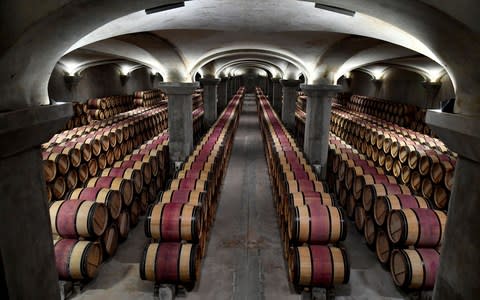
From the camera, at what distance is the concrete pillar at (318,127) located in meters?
10.0

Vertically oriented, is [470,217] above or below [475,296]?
above

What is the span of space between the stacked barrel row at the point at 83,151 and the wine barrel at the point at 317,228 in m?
4.49

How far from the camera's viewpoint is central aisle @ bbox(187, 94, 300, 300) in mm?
4809

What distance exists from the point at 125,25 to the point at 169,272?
3.69 meters

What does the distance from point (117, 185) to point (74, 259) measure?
1.85 meters

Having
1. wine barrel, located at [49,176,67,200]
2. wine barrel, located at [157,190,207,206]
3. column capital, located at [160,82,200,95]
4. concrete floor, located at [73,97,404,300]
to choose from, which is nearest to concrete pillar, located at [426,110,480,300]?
concrete floor, located at [73,97,404,300]

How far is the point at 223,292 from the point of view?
4750mm

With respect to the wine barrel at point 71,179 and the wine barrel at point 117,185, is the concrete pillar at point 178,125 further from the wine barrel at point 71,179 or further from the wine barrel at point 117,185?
the wine barrel at point 117,185

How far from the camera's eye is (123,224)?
242 inches

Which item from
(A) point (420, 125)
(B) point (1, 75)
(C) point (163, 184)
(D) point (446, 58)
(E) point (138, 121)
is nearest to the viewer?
(B) point (1, 75)

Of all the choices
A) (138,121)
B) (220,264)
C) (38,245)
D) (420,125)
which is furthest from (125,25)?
(420,125)

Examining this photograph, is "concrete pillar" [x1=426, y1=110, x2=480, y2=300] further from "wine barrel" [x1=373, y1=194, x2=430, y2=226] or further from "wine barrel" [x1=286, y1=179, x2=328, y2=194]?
"wine barrel" [x1=286, y1=179, x2=328, y2=194]

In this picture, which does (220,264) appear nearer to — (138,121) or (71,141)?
(71,141)

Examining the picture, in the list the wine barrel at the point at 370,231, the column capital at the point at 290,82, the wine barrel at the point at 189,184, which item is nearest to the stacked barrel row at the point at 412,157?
the wine barrel at the point at 370,231
